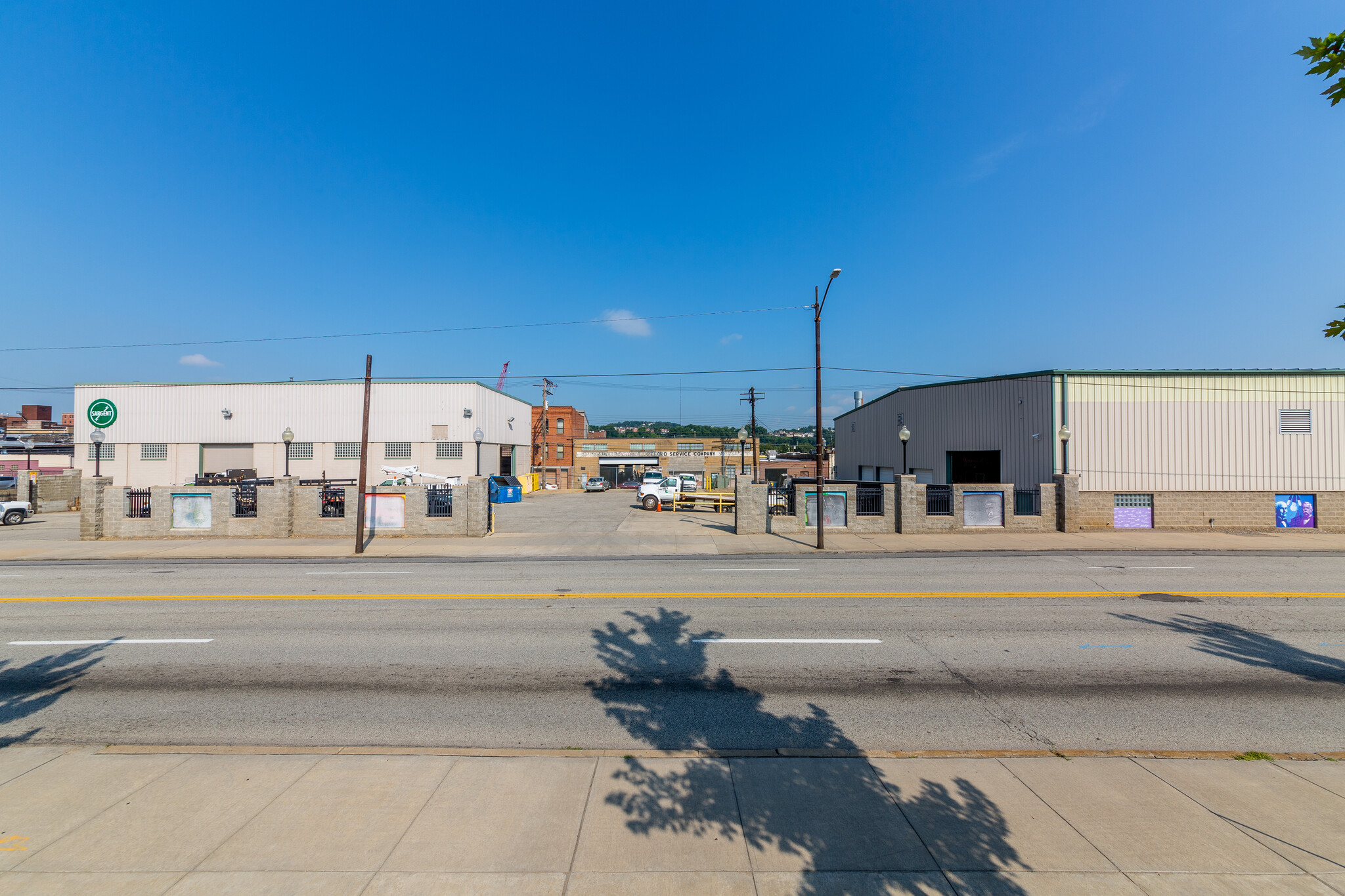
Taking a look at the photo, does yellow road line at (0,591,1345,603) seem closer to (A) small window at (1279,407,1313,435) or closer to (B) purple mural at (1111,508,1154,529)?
(B) purple mural at (1111,508,1154,529)

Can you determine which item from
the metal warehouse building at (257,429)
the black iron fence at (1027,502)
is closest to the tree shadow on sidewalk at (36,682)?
the black iron fence at (1027,502)

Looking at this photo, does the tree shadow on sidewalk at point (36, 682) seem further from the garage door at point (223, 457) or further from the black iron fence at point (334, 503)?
the garage door at point (223, 457)

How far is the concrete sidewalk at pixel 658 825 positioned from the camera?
3.76m

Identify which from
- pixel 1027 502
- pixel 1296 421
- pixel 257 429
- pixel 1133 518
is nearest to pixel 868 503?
pixel 1027 502

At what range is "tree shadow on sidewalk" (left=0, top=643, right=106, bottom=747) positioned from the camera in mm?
6378

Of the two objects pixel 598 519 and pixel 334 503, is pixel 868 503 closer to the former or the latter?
pixel 598 519

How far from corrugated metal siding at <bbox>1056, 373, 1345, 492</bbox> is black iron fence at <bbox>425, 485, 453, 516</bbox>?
26.7m

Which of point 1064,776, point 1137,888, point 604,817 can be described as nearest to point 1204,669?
point 1064,776

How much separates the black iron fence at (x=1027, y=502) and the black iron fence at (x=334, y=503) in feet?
90.0

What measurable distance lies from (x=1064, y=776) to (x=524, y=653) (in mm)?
6773

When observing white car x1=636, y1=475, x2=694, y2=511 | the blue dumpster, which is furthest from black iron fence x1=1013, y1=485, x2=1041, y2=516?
the blue dumpster

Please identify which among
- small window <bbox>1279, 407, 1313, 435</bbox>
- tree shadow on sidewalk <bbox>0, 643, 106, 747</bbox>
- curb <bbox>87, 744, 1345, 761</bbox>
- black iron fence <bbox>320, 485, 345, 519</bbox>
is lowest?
tree shadow on sidewalk <bbox>0, 643, 106, 747</bbox>

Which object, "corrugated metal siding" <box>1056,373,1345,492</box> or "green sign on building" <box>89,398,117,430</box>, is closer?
"corrugated metal siding" <box>1056,373,1345,492</box>

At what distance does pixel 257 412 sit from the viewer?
42844 mm
